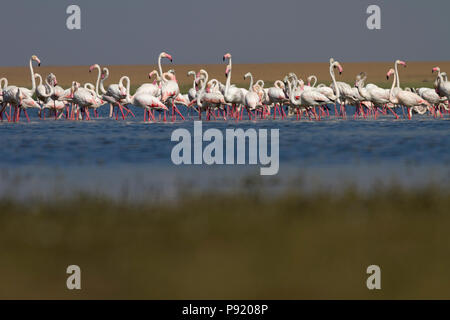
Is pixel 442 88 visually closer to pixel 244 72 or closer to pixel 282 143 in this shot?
pixel 282 143

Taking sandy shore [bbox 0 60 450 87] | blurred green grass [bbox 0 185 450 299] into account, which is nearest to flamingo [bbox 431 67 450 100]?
blurred green grass [bbox 0 185 450 299]

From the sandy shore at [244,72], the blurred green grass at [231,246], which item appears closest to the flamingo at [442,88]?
the blurred green grass at [231,246]

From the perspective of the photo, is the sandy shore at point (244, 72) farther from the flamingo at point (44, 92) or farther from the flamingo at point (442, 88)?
the flamingo at point (442, 88)

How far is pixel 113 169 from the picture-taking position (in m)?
12.0

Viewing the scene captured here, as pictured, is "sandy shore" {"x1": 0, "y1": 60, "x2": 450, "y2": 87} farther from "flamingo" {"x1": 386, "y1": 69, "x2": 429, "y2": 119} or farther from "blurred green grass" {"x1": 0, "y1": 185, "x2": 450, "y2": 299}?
"blurred green grass" {"x1": 0, "y1": 185, "x2": 450, "y2": 299}

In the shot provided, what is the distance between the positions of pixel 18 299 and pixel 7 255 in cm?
114

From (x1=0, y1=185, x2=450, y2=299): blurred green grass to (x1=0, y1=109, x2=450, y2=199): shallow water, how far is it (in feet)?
5.14

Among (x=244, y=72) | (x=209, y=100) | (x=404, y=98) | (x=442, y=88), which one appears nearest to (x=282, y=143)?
(x=404, y=98)

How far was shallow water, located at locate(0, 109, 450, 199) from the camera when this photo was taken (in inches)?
417

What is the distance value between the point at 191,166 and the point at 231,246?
19.5 feet

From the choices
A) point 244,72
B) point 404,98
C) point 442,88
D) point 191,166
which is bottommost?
point 191,166

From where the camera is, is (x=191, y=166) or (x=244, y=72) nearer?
(x=191, y=166)

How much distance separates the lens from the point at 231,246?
6500 millimetres

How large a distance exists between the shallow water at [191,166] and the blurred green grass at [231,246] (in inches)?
61.7
